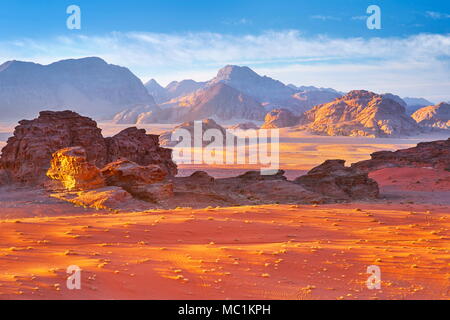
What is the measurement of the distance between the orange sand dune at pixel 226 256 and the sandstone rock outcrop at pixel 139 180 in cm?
366

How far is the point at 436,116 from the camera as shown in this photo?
11144cm

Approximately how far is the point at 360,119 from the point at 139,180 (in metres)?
79.6

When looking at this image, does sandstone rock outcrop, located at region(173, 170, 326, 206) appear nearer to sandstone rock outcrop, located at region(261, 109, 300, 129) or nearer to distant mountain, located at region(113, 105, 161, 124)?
sandstone rock outcrop, located at region(261, 109, 300, 129)

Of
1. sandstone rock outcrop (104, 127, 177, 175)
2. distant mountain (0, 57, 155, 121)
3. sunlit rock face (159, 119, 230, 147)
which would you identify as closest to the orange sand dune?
sandstone rock outcrop (104, 127, 177, 175)

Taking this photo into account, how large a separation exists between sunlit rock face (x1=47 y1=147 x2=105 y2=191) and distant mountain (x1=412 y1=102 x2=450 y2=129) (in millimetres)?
103942

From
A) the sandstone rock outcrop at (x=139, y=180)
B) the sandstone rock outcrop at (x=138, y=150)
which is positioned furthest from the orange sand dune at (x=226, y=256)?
the sandstone rock outcrop at (x=138, y=150)

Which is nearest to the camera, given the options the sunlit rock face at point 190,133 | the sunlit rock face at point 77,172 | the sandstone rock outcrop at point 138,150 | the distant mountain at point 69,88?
the sunlit rock face at point 77,172

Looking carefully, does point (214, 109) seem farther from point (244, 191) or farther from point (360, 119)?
point (244, 191)

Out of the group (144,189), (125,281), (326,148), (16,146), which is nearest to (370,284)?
(125,281)

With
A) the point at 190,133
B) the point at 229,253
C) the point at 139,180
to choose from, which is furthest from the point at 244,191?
the point at 190,133

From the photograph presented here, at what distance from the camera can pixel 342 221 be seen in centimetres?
1151

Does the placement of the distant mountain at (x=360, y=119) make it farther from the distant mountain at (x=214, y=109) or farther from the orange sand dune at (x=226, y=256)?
the orange sand dune at (x=226, y=256)

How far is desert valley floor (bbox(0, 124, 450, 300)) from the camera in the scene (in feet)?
19.2

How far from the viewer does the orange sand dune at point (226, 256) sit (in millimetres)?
5828
